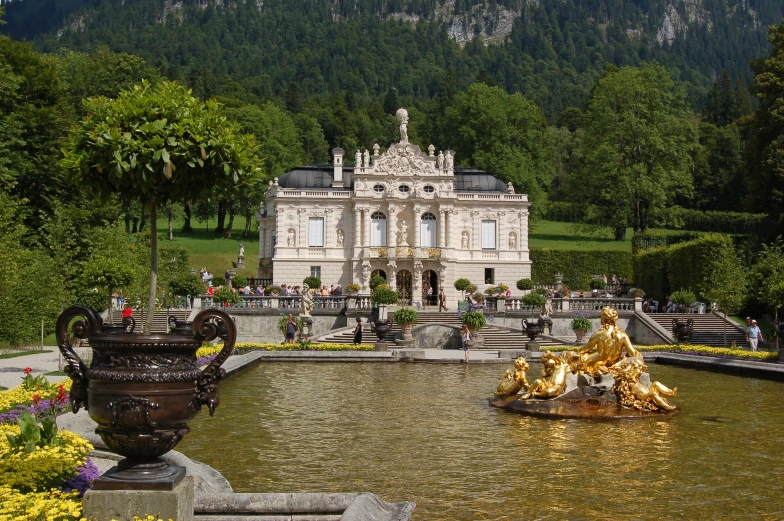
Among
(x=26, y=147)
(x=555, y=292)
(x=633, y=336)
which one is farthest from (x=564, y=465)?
(x=555, y=292)

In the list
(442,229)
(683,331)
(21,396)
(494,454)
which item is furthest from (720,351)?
(442,229)

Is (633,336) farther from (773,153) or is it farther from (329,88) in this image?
(329,88)

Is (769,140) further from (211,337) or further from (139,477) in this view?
(139,477)

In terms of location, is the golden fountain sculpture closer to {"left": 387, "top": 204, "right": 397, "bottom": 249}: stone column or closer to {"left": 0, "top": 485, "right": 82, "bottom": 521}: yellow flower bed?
{"left": 0, "top": 485, "right": 82, "bottom": 521}: yellow flower bed

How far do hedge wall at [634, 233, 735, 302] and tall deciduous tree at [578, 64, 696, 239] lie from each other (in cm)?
797

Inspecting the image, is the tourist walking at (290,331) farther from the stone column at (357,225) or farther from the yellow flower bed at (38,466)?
the yellow flower bed at (38,466)

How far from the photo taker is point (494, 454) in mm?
12734

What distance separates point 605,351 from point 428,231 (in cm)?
3797

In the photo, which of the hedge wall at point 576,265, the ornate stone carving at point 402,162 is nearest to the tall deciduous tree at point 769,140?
the hedge wall at point 576,265

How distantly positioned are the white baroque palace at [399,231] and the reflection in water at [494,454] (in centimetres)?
3366

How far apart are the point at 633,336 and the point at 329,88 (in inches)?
5356

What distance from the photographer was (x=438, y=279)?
53.8 metres

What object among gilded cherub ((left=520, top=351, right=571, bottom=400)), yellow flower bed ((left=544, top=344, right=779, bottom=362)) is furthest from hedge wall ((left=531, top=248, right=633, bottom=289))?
gilded cherub ((left=520, top=351, right=571, bottom=400))

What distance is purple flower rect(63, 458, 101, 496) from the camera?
8031 mm
